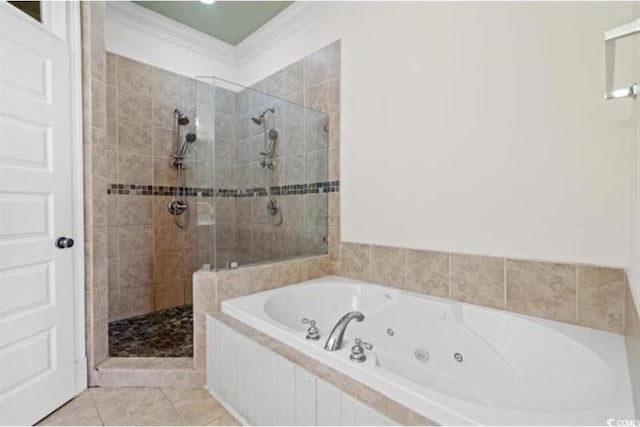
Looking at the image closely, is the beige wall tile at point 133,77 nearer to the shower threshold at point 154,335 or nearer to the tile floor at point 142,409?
the shower threshold at point 154,335

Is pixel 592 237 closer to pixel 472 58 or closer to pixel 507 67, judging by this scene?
pixel 507 67

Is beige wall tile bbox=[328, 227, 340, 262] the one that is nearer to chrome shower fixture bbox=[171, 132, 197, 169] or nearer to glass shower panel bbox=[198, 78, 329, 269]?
glass shower panel bbox=[198, 78, 329, 269]

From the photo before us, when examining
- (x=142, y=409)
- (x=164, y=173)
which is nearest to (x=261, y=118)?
(x=164, y=173)

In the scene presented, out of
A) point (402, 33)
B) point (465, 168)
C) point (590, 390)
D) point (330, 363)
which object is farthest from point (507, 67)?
point (330, 363)

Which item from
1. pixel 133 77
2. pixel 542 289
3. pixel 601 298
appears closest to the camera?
pixel 601 298

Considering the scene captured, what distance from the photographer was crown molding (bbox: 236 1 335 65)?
2617mm

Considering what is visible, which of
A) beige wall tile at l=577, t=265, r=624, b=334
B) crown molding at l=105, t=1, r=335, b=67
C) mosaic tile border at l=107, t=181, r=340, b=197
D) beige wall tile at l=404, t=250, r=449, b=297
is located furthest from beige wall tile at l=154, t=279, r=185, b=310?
beige wall tile at l=577, t=265, r=624, b=334

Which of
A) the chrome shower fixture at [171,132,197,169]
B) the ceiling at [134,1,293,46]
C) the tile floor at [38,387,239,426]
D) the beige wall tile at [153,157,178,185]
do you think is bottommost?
the tile floor at [38,387,239,426]

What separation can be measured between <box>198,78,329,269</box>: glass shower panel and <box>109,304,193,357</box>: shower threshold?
34.4 inches

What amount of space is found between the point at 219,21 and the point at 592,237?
3.16 metres

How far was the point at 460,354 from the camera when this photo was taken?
1.63 meters

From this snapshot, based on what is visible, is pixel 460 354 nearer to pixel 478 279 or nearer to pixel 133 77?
pixel 478 279

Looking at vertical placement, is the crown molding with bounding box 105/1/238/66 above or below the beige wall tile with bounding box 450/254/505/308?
above

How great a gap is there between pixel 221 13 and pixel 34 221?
219 cm
